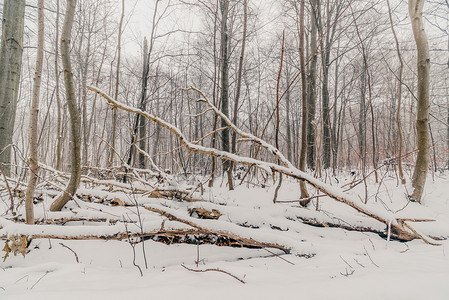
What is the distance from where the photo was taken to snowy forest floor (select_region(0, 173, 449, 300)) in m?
1.09

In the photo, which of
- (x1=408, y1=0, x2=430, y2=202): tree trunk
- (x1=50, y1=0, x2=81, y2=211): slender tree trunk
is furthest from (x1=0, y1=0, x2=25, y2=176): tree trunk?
(x1=408, y1=0, x2=430, y2=202): tree trunk

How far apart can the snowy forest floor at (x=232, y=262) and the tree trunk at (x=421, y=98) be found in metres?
0.56

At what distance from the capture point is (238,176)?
18.8 feet

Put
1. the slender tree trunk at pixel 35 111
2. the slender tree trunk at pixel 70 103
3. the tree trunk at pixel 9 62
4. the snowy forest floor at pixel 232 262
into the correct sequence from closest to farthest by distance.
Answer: the snowy forest floor at pixel 232 262, the slender tree trunk at pixel 35 111, the slender tree trunk at pixel 70 103, the tree trunk at pixel 9 62

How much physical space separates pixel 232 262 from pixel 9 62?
5.07 metres

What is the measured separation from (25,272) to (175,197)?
1.40m

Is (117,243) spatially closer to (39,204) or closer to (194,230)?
(194,230)

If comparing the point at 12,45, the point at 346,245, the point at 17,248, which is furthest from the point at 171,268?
the point at 12,45

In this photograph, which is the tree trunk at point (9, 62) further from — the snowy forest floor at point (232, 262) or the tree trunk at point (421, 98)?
the tree trunk at point (421, 98)

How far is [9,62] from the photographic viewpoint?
3.62 metres

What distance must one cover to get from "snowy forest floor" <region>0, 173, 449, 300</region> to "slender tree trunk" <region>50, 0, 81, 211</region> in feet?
0.60

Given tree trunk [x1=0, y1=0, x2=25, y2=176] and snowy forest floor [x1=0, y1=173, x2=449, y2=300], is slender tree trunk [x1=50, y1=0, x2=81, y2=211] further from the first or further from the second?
tree trunk [x1=0, y1=0, x2=25, y2=176]

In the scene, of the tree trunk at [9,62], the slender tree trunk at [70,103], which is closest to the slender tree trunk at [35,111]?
the slender tree trunk at [70,103]

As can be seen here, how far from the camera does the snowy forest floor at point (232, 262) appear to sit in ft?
3.57
